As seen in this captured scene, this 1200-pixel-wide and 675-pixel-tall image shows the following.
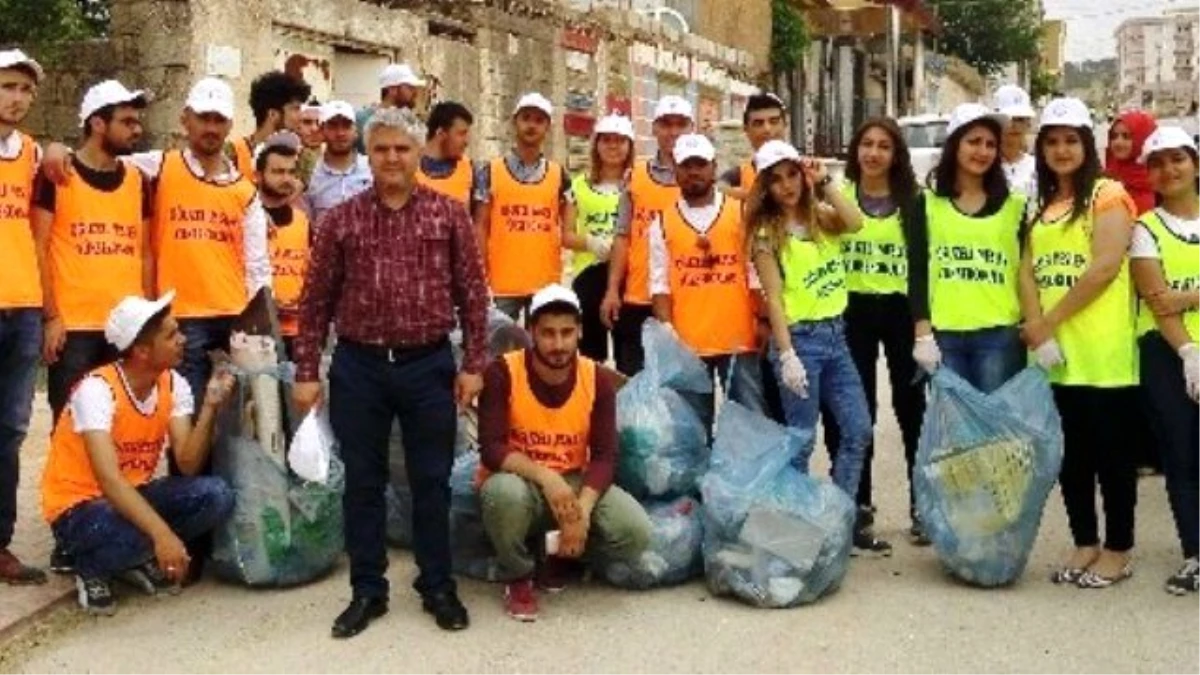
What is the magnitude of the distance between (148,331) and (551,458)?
1.38 m

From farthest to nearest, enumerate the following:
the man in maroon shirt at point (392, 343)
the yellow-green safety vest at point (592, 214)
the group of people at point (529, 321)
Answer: the yellow-green safety vest at point (592, 214)
the group of people at point (529, 321)
the man in maroon shirt at point (392, 343)

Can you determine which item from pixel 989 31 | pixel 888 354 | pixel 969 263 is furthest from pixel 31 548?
pixel 989 31

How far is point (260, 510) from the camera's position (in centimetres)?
483

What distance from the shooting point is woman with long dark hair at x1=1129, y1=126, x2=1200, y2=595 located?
4.67m

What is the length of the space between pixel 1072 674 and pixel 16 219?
3631 mm

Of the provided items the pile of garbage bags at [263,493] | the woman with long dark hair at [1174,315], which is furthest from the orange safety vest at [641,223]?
the woman with long dark hair at [1174,315]

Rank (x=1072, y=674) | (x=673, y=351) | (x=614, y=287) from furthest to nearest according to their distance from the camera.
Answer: (x=614, y=287) < (x=673, y=351) < (x=1072, y=674)

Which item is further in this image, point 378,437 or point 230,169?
point 230,169

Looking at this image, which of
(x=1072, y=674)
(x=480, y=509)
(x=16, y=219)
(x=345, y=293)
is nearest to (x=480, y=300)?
(x=345, y=293)

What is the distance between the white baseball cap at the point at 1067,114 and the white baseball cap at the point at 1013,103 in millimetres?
1633

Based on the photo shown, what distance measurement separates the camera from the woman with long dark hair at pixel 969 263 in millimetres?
4941

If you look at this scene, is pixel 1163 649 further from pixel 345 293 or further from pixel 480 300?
pixel 345 293

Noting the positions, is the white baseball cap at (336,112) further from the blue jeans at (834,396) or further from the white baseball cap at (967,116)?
the white baseball cap at (967,116)

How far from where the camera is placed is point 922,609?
4555mm
